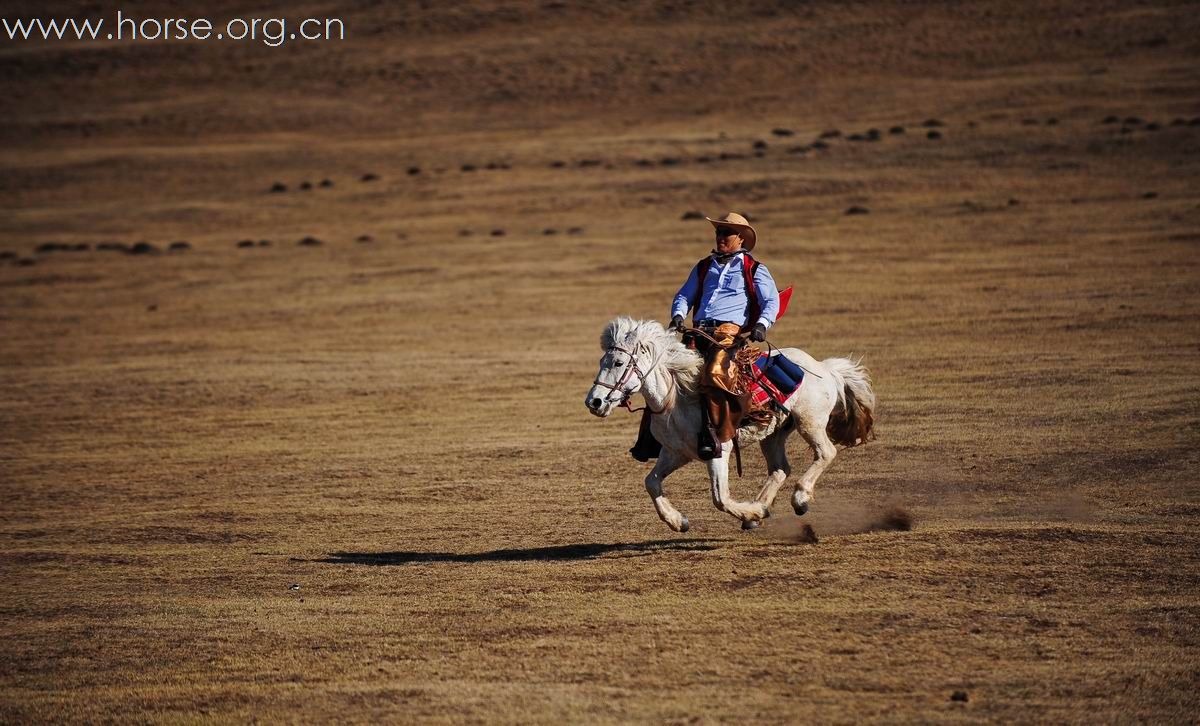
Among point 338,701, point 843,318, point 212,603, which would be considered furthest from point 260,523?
point 843,318

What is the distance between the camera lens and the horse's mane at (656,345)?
9.64 meters

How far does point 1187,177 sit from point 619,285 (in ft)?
52.7

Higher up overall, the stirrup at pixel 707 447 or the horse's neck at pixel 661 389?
the horse's neck at pixel 661 389

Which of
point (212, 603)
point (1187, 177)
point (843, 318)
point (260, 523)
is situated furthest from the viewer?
point (1187, 177)

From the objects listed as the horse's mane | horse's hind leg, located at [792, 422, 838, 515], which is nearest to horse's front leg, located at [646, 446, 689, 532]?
the horse's mane

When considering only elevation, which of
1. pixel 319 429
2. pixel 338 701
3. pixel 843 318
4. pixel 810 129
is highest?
pixel 810 129

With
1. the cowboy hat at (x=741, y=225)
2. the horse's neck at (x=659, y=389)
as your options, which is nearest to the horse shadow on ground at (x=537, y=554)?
the horse's neck at (x=659, y=389)

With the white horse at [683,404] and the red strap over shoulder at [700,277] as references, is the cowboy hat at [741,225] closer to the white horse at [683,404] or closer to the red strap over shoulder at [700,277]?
the red strap over shoulder at [700,277]

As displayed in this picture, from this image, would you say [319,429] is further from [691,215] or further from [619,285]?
[691,215]

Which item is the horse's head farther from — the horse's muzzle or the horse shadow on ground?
the horse shadow on ground

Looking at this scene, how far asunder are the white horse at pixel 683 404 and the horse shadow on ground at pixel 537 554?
0.38m

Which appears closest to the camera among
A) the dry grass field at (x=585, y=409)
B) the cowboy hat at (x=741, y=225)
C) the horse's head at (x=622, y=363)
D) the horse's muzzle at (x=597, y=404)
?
the dry grass field at (x=585, y=409)

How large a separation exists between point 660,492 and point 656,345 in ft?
3.76

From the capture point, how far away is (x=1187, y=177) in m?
33.3
